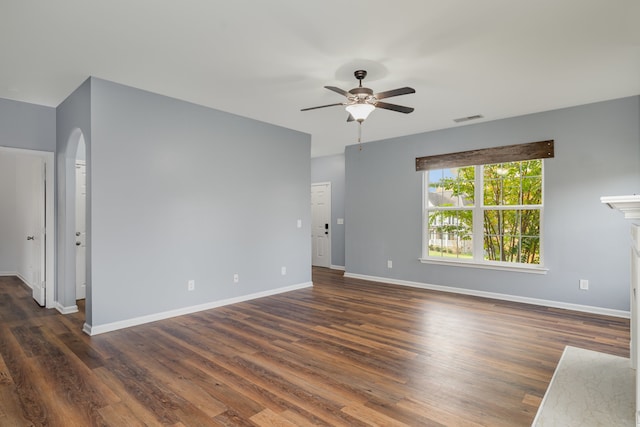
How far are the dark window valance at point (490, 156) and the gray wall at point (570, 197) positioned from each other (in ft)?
0.29

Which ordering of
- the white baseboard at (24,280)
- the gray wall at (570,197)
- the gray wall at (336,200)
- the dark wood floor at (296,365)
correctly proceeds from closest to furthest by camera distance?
1. the dark wood floor at (296,365)
2. the gray wall at (570,197)
3. the white baseboard at (24,280)
4. the gray wall at (336,200)

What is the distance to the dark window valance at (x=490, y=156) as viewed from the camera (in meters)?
4.80

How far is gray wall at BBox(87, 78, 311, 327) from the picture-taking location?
12.2 ft

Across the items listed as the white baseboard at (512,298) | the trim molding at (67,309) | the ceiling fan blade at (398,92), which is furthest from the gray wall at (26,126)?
the white baseboard at (512,298)

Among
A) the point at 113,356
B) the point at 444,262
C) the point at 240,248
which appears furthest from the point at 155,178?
the point at 444,262

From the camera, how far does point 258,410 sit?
2.21 metres

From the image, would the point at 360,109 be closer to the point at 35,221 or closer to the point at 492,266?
the point at 492,266

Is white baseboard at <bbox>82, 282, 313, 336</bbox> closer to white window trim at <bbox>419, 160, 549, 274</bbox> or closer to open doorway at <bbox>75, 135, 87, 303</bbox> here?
open doorway at <bbox>75, 135, 87, 303</bbox>

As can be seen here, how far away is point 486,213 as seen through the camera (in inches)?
213

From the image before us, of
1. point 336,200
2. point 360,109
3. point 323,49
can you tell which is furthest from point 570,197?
point 336,200

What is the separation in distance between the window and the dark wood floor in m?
0.92

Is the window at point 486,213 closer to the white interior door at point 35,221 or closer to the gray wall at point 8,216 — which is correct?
the white interior door at point 35,221

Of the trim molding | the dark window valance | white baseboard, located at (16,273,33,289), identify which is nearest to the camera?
the trim molding

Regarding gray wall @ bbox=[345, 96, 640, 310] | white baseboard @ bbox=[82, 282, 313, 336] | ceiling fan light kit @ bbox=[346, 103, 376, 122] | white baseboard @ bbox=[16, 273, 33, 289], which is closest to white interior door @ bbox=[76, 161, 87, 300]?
white baseboard @ bbox=[16, 273, 33, 289]
